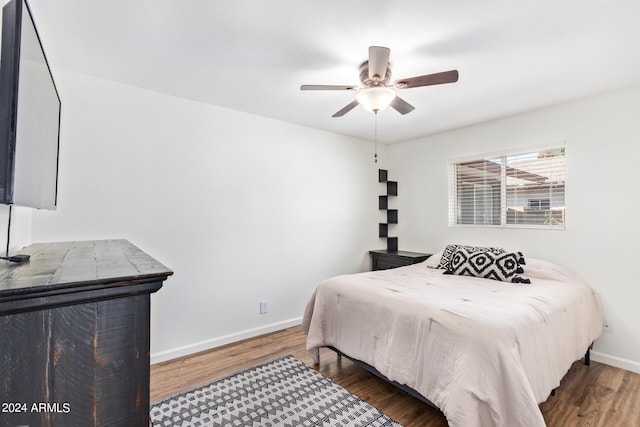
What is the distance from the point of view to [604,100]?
8.53ft

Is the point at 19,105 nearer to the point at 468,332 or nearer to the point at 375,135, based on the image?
the point at 468,332

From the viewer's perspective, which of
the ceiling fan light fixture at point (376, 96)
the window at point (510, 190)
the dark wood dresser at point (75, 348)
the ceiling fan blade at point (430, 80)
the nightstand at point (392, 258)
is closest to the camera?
the dark wood dresser at point (75, 348)

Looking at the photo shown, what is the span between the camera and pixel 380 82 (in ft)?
6.36

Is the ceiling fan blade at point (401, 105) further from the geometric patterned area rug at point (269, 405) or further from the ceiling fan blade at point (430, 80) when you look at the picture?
the geometric patterned area rug at point (269, 405)

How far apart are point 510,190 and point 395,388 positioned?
8.00 feet

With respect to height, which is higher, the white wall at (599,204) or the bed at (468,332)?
the white wall at (599,204)

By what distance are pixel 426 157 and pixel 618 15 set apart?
2.40 metres

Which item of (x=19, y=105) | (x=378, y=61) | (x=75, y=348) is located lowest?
(x=75, y=348)

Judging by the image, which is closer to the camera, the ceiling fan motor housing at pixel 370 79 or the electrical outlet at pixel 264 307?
the ceiling fan motor housing at pixel 370 79

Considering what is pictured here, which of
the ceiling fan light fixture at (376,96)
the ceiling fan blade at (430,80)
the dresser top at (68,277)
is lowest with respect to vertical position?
the dresser top at (68,277)

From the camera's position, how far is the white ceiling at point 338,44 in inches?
60.9

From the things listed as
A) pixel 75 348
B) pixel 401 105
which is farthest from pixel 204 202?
pixel 75 348

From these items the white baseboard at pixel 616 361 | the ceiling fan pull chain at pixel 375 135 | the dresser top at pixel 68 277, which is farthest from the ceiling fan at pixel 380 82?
the white baseboard at pixel 616 361

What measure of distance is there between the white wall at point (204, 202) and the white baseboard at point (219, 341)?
10 mm
